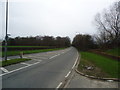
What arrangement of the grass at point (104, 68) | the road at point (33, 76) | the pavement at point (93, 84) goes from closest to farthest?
the pavement at point (93, 84) < the road at point (33, 76) < the grass at point (104, 68)

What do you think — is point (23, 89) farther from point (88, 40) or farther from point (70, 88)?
point (88, 40)

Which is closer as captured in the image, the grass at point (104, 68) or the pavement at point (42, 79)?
the pavement at point (42, 79)

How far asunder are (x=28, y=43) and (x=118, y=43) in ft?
184

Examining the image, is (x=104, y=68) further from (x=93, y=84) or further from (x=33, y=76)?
(x=33, y=76)

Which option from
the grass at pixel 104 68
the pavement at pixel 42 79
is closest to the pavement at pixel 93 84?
the pavement at pixel 42 79

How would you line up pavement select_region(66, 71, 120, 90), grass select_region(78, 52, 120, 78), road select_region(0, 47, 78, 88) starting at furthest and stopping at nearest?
grass select_region(78, 52, 120, 78) → road select_region(0, 47, 78, 88) → pavement select_region(66, 71, 120, 90)

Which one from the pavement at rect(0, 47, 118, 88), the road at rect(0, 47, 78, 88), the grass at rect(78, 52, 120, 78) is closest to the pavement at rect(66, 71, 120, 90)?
the pavement at rect(0, 47, 118, 88)

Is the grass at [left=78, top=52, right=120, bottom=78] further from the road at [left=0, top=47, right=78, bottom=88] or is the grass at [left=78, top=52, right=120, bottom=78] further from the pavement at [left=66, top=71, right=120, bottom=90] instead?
the road at [left=0, top=47, right=78, bottom=88]

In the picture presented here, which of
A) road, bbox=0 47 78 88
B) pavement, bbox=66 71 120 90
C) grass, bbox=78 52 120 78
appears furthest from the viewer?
grass, bbox=78 52 120 78

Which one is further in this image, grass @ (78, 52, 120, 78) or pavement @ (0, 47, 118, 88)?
grass @ (78, 52, 120, 78)

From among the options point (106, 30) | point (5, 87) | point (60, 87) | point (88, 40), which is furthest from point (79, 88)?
point (88, 40)

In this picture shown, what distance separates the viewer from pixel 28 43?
77.8 meters

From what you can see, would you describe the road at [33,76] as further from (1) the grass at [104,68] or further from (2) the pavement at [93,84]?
(1) the grass at [104,68]

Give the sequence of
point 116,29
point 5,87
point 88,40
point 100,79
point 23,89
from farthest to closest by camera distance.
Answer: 1. point 88,40
2. point 116,29
3. point 100,79
4. point 5,87
5. point 23,89
